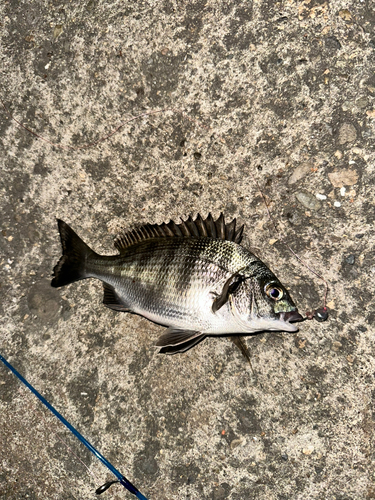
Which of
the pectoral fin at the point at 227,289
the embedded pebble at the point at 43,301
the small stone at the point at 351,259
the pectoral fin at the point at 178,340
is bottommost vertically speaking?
the small stone at the point at 351,259

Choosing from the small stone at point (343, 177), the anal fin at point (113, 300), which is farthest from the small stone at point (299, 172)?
the anal fin at point (113, 300)

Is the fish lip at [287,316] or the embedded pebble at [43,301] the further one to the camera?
the embedded pebble at [43,301]

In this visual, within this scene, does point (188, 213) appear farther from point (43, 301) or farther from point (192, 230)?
point (43, 301)

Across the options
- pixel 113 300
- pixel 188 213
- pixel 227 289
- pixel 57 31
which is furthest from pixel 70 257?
pixel 57 31

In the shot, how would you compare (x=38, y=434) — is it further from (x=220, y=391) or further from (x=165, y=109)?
(x=165, y=109)

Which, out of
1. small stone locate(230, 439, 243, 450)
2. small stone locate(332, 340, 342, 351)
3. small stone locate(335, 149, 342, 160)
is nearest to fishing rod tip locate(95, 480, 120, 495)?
small stone locate(230, 439, 243, 450)

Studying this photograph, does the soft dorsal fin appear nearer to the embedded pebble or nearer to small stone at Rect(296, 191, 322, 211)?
small stone at Rect(296, 191, 322, 211)

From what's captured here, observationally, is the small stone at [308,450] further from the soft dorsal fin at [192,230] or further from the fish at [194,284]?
the soft dorsal fin at [192,230]
